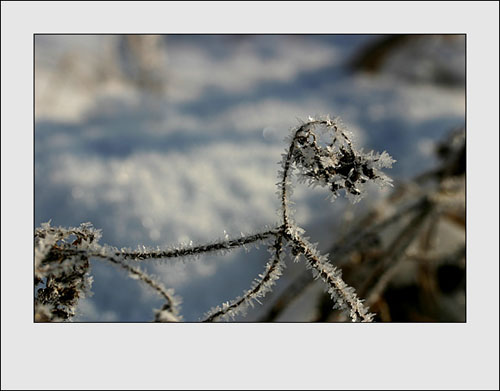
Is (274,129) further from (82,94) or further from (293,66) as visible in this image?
(82,94)

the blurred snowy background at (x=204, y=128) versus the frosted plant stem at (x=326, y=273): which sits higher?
the blurred snowy background at (x=204, y=128)

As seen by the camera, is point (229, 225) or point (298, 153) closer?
point (298, 153)

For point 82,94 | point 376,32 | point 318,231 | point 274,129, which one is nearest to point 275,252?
point 318,231

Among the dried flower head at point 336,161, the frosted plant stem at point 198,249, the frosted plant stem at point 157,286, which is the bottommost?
the frosted plant stem at point 157,286

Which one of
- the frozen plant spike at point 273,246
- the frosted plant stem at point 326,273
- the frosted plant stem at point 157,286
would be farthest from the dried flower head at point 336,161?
the frosted plant stem at point 157,286

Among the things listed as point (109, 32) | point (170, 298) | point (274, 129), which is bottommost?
point (170, 298)

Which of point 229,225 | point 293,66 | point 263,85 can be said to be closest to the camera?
point 229,225

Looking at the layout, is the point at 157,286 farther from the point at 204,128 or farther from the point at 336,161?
the point at 204,128

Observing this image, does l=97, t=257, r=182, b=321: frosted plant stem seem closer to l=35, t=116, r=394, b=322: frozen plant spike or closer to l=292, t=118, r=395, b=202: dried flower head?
l=35, t=116, r=394, b=322: frozen plant spike

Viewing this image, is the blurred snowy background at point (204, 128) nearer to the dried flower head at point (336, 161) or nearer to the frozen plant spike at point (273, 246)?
the frozen plant spike at point (273, 246)
